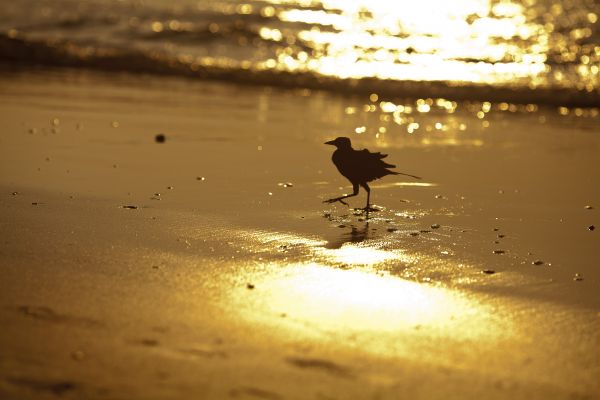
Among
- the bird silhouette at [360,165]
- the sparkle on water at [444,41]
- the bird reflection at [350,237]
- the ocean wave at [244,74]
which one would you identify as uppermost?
the sparkle on water at [444,41]

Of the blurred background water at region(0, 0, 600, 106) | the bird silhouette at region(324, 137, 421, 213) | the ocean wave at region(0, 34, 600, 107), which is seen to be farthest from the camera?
the blurred background water at region(0, 0, 600, 106)

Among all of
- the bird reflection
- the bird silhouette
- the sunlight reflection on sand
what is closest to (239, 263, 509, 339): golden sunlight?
the sunlight reflection on sand

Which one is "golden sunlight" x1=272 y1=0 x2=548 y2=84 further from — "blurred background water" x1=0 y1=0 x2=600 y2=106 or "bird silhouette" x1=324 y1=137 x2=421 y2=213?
"bird silhouette" x1=324 y1=137 x2=421 y2=213

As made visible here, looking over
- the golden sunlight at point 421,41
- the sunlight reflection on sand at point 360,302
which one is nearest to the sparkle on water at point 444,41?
the golden sunlight at point 421,41

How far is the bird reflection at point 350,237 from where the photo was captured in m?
5.89

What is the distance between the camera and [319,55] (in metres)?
18.9

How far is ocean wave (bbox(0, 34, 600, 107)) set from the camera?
583 inches

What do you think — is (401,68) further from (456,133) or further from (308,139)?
(308,139)

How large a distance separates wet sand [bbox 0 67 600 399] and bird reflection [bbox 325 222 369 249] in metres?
0.03

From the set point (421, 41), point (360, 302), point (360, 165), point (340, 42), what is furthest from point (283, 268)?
point (421, 41)

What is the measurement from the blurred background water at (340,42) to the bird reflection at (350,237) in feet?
28.9

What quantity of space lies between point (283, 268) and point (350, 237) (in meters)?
0.99

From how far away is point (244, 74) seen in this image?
16172 millimetres

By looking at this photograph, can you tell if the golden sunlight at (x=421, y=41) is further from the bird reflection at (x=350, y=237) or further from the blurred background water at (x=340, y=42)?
the bird reflection at (x=350, y=237)
